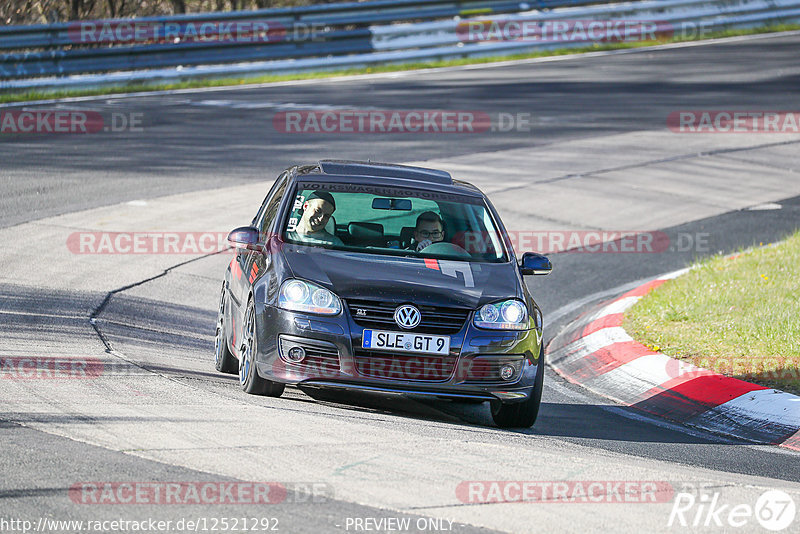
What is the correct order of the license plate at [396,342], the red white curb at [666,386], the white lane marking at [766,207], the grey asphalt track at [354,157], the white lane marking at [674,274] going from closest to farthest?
the grey asphalt track at [354,157] < the license plate at [396,342] < the red white curb at [666,386] < the white lane marking at [674,274] < the white lane marking at [766,207]

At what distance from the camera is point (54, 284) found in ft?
33.4

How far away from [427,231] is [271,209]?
123cm

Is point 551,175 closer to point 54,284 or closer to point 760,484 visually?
point 54,284

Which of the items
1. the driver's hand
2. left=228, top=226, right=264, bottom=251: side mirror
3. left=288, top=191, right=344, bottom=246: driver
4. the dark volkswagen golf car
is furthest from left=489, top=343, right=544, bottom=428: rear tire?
left=228, top=226, right=264, bottom=251: side mirror

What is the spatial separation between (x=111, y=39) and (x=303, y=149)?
22.1 feet

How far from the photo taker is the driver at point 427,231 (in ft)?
25.5

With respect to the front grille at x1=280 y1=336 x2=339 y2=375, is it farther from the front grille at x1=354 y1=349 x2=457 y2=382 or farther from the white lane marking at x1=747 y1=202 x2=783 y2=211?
the white lane marking at x1=747 y1=202 x2=783 y2=211

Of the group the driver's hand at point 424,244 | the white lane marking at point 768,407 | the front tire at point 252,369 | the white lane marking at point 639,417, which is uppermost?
the driver's hand at point 424,244

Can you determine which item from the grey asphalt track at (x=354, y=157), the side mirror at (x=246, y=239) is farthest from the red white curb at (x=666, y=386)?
the side mirror at (x=246, y=239)

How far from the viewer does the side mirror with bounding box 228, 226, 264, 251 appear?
768cm

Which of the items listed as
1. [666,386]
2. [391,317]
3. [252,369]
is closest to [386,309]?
[391,317]

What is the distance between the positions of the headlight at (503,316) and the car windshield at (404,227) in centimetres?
64

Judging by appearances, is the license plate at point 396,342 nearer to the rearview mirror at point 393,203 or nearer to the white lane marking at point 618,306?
the rearview mirror at point 393,203

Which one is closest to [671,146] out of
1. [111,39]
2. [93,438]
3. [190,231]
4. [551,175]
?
[551,175]
